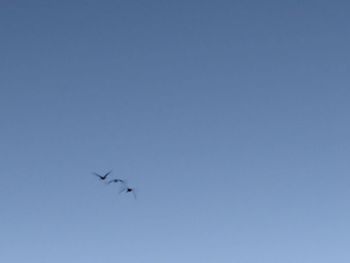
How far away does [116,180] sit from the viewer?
132 feet
